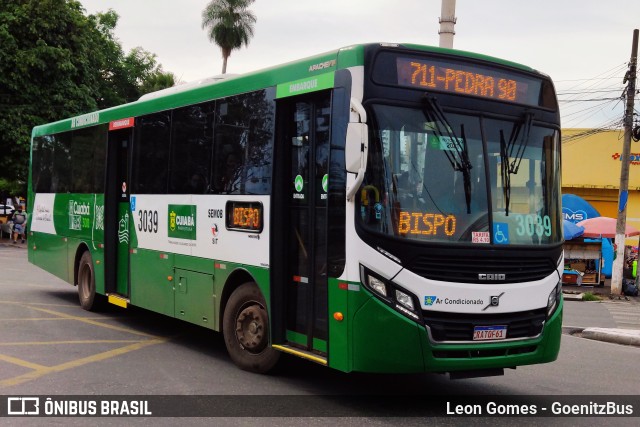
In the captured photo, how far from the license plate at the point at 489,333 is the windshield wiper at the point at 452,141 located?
1.04m

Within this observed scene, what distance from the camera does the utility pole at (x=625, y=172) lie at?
24.1 meters

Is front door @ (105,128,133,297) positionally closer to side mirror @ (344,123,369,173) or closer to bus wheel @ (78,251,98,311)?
bus wheel @ (78,251,98,311)

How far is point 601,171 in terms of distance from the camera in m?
39.1

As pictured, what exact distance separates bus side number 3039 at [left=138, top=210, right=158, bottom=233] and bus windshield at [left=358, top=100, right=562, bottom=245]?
15.2 feet

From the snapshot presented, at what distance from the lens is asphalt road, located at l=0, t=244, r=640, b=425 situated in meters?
6.86

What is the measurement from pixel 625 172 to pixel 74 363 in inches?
791

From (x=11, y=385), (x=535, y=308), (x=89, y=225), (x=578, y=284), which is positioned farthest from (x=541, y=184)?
(x=578, y=284)

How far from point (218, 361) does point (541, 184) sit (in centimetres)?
418

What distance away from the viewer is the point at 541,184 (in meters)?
7.37

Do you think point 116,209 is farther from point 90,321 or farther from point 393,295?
point 393,295

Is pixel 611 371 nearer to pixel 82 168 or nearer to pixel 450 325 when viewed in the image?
pixel 450 325

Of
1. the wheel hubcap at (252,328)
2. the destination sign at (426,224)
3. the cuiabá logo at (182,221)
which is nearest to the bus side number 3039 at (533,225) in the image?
the destination sign at (426,224)

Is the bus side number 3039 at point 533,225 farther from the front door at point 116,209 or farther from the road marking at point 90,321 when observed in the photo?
the front door at point 116,209

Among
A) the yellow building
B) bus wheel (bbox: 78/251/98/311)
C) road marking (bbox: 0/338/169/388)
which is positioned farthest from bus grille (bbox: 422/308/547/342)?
the yellow building
